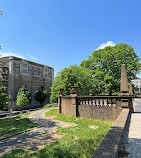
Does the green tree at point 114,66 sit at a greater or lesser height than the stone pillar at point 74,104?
greater

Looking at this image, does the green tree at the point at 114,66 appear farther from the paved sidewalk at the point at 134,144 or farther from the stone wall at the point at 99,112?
the paved sidewalk at the point at 134,144

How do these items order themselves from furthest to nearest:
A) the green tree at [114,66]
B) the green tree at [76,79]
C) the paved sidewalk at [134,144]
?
the green tree at [76,79]
the green tree at [114,66]
the paved sidewalk at [134,144]

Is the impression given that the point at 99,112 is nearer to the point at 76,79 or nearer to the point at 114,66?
the point at 114,66

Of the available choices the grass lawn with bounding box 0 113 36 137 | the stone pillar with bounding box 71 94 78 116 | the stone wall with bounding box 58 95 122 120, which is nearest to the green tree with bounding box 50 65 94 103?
the stone wall with bounding box 58 95 122 120

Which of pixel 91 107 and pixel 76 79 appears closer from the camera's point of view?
pixel 91 107

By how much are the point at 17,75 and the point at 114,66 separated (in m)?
34.5

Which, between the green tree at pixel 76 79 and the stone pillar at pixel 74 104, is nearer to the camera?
the stone pillar at pixel 74 104

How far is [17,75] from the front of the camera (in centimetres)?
4369

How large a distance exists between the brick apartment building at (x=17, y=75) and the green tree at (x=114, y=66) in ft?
98.8

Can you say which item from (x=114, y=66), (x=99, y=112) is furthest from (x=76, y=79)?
(x=99, y=112)

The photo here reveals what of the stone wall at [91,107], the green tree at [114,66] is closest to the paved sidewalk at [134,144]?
the stone wall at [91,107]

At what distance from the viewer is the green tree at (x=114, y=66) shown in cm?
2353

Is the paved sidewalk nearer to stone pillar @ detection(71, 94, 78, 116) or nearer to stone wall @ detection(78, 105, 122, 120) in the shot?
stone wall @ detection(78, 105, 122, 120)

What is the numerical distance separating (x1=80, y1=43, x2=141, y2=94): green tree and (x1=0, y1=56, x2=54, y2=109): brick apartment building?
1186 inches
